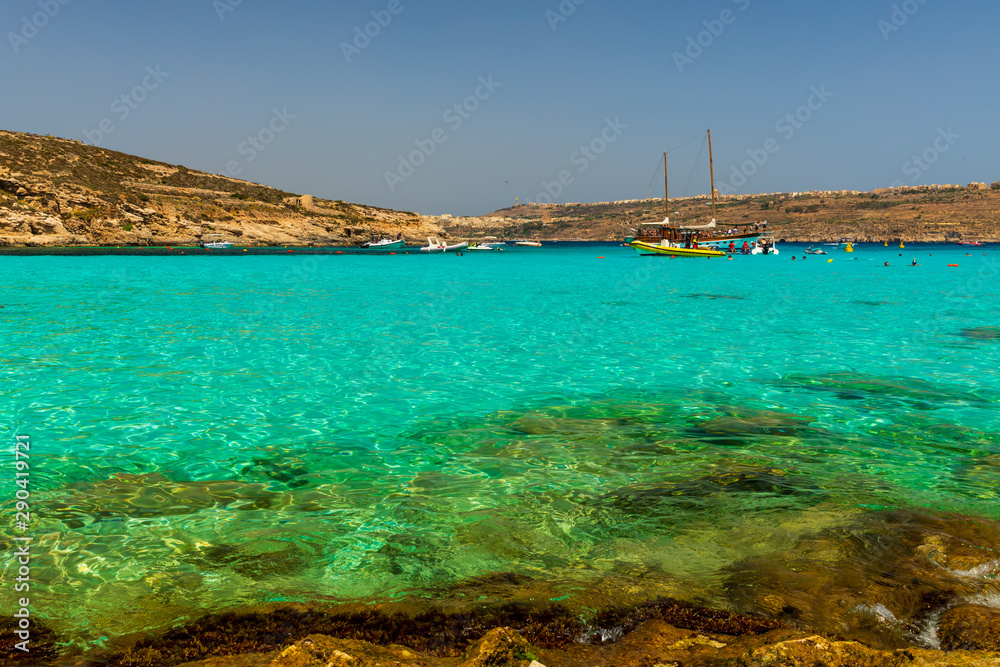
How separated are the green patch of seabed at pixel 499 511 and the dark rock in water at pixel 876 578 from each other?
0.26 m

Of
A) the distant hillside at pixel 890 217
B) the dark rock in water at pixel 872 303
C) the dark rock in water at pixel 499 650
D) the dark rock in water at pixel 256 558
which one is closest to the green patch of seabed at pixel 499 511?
the dark rock in water at pixel 256 558

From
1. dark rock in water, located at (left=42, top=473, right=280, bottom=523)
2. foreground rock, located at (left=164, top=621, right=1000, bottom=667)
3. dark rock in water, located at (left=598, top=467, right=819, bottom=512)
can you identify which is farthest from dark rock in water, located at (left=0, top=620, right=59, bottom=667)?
dark rock in water, located at (left=598, top=467, right=819, bottom=512)

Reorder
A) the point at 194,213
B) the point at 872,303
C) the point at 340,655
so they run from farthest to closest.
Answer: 1. the point at 194,213
2. the point at 872,303
3. the point at 340,655

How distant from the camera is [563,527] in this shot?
5871 millimetres

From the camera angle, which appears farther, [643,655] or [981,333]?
[981,333]

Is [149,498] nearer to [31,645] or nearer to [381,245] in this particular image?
[31,645]

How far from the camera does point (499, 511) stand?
6293 mm

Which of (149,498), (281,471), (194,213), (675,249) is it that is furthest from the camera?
(194,213)

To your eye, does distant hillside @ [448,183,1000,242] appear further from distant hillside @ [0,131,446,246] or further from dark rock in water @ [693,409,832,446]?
dark rock in water @ [693,409,832,446]

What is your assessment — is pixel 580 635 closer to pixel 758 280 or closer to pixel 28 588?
pixel 28 588

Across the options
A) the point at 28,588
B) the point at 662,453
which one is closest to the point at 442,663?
the point at 28,588

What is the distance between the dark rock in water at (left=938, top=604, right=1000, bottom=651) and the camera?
3.62 m

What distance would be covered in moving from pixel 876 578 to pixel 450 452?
5.24m

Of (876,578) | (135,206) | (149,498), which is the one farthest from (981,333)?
(135,206)
